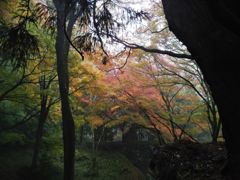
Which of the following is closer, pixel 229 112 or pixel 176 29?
pixel 229 112

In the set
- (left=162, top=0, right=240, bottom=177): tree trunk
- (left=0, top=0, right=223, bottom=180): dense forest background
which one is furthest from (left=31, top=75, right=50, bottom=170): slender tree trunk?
(left=162, top=0, right=240, bottom=177): tree trunk

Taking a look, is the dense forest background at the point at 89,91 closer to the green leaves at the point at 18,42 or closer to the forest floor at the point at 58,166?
the forest floor at the point at 58,166

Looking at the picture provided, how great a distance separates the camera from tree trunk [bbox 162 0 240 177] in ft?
6.53

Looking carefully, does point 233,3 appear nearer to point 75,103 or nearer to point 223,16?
point 223,16

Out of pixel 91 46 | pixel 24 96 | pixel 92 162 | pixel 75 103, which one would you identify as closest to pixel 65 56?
pixel 24 96

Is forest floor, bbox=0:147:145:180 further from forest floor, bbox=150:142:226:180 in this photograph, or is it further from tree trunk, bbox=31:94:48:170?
forest floor, bbox=150:142:226:180

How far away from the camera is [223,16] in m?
1.60

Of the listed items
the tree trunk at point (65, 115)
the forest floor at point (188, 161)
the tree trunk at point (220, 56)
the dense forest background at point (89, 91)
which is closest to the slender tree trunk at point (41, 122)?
the dense forest background at point (89, 91)

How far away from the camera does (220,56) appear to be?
2039 millimetres

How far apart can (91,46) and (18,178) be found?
321 inches

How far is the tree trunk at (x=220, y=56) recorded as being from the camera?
1990 millimetres

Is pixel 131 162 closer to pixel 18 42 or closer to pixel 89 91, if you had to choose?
pixel 89 91

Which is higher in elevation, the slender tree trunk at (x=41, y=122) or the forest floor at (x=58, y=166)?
the slender tree trunk at (x=41, y=122)

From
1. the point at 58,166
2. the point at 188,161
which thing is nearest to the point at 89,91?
the point at 58,166
